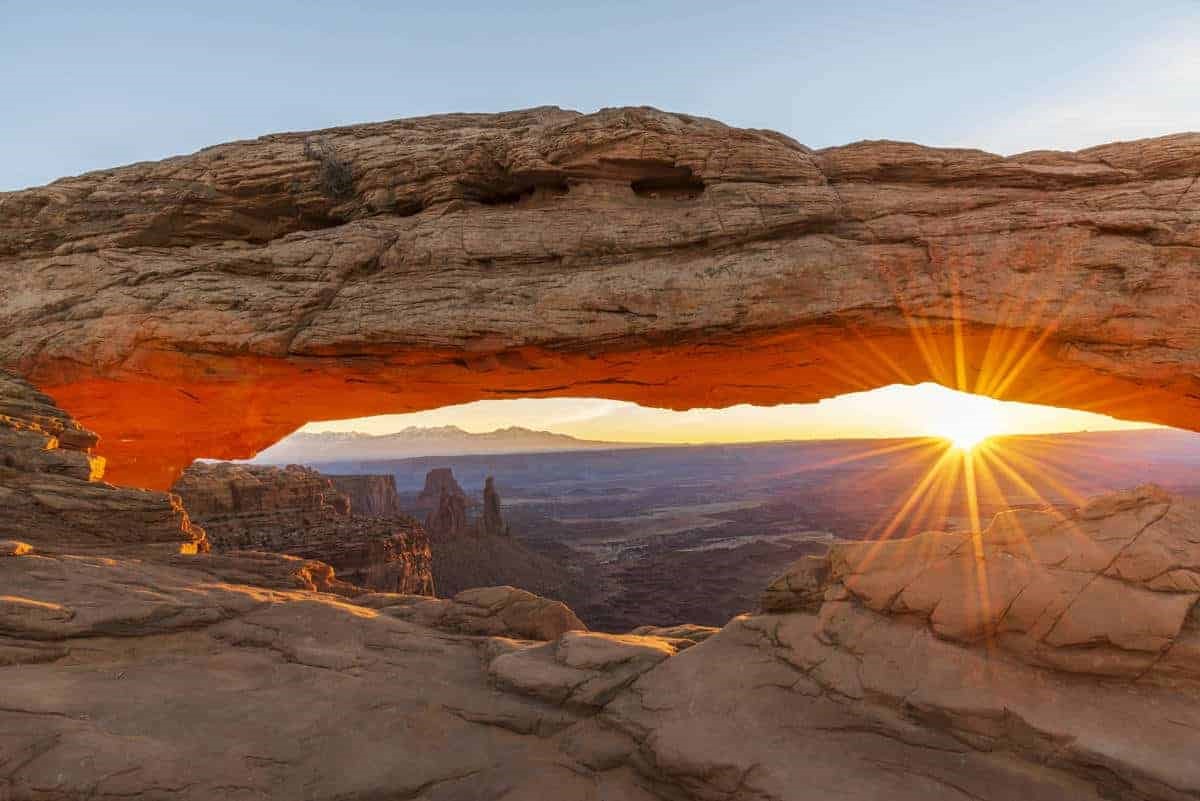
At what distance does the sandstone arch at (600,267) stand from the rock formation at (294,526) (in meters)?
20.0

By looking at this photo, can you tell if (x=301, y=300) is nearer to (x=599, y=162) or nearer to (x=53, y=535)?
(x=53, y=535)

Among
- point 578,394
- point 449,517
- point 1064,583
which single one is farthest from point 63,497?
point 449,517

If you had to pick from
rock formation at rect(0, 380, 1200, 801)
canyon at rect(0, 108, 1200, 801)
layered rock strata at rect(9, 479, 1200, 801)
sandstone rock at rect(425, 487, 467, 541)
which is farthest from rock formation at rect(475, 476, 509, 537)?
layered rock strata at rect(9, 479, 1200, 801)

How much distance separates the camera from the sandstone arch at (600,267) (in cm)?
1278

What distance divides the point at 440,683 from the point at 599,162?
1131cm

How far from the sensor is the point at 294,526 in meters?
36.5

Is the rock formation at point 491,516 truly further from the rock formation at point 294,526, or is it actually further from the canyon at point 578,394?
the canyon at point 578,394

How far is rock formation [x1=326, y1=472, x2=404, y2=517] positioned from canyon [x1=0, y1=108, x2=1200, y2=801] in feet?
213

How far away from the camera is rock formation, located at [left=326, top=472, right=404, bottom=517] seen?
8200cm

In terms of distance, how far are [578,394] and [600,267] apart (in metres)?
4.33

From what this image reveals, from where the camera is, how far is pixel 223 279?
14.6 m

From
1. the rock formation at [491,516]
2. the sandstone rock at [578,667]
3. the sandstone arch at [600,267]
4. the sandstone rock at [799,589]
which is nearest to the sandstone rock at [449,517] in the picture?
the rock formation at [491,516]

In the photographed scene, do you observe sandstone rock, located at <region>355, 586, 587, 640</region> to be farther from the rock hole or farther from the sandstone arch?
the rock hole

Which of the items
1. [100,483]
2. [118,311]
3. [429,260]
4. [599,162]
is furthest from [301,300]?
[599,162]
